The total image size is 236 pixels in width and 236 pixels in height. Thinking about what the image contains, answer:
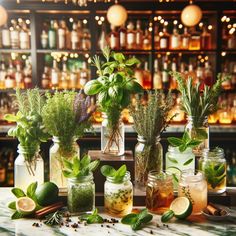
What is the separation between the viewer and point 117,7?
403 cm

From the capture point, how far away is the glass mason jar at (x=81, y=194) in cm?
184

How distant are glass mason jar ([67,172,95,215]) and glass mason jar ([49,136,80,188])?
16 centimetres

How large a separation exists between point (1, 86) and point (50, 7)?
3.17 feet

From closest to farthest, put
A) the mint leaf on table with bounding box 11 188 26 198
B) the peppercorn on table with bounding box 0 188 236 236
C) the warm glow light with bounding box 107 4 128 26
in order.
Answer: the peppercorn on table with bounding box 0 188 236 236, the mint leaf on table with bounding box 11 188 26 198, the warm glow light with bounding box 107 4 128 26

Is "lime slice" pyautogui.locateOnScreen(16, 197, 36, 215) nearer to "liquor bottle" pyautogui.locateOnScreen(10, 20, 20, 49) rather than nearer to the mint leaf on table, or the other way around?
the mint leaf on table

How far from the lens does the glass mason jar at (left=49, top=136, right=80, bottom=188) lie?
198 centimetres

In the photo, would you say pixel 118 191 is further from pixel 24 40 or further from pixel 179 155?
pixel 24 40

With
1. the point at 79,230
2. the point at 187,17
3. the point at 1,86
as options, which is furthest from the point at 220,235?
the point at 1,86

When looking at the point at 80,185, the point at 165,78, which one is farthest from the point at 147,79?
the point at 80,185

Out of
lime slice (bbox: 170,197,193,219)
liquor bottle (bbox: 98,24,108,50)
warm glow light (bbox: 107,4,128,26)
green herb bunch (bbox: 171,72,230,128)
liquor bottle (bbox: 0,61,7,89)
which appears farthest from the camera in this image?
liquor bottle (bbox: 0,61,7,89)

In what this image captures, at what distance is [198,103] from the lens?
2.06m

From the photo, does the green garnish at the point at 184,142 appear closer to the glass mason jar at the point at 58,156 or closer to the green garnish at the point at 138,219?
the green garnish at the point at 138,219

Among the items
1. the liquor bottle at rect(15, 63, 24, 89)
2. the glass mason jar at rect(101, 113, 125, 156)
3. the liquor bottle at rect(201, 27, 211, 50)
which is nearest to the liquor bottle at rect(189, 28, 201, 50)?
the liquor bottle at rect(201, 27, 211, 50)

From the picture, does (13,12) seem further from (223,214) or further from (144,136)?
(223,214)
